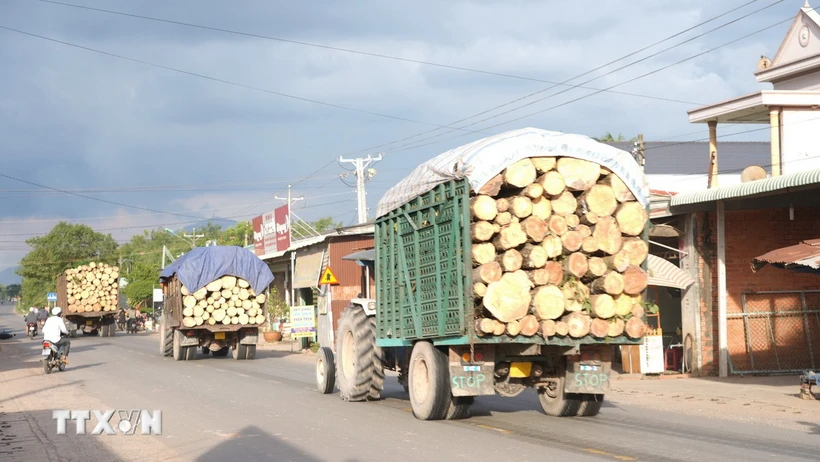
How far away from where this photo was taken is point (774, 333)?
1989cm

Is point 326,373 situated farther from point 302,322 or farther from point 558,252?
point 302,322

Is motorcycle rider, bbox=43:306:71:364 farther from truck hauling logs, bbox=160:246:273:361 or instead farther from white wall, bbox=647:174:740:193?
white wall, bbox=647:174:740:193

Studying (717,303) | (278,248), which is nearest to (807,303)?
(717,303)

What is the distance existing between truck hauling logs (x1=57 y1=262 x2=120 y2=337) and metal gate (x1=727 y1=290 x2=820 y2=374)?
3591cm

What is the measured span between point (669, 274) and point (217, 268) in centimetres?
1346

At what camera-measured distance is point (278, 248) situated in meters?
48.2

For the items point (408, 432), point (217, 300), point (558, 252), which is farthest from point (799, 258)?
point (217, 300)

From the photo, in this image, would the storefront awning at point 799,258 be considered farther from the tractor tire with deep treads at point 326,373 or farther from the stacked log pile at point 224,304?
the stacked log pile at point 224,304

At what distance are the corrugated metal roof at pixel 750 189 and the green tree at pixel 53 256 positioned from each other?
331 feet

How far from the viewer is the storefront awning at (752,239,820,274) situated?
14664 mm

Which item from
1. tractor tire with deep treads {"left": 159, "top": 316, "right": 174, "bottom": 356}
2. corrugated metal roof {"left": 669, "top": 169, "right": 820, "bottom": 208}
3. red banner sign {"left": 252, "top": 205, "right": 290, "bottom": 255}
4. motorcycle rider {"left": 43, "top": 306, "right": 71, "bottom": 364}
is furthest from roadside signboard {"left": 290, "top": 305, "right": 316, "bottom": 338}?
corrugated metal roof {"left": 669, "top": 169, "right": 820, "bottom": 208}

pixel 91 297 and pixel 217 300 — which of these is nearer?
pixel 217 300

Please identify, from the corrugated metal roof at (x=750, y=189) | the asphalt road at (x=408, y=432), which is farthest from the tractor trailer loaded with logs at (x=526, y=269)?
the corrugated metal roof at (x=750, y=189)

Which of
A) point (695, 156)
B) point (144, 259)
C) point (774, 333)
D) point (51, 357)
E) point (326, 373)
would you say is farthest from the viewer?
point (144, 259)
